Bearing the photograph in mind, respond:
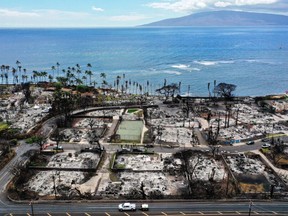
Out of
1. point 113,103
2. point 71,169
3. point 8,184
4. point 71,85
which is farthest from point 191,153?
point 71,85

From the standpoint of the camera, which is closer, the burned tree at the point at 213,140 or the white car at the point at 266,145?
the burned tree at the point at 213,140

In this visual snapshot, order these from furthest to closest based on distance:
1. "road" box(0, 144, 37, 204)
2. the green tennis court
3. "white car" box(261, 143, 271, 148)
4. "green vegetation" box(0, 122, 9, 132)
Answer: "green vegetation" box(0, 122, 9, 132), the green tennis court, "white car" box(261, 143, 271, 148), "road" box(0, 144, 37, 204)

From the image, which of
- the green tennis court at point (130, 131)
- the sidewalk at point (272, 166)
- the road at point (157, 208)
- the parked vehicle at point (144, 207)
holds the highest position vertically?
the green tennis court at point (130, 131)

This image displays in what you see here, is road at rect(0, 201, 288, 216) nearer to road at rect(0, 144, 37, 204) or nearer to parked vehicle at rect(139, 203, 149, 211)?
parked vehicle at rect(139, 203, 149, 211)

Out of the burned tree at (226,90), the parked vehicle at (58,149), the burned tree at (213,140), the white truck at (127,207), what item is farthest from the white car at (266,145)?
the parked vehicle at (58,149)

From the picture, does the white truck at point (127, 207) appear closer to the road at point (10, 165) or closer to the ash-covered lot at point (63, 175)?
the ash-covered lot at point (63, 175)

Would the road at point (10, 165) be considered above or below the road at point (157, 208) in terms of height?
above

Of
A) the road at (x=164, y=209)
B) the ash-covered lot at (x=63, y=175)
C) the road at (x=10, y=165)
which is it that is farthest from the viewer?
the ash-covered lot at (x=63, y=175)

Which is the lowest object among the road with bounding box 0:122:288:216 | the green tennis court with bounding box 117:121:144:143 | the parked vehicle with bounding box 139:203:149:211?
the road with bounding box 0:122:288:216

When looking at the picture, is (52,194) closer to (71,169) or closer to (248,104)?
(71,169)

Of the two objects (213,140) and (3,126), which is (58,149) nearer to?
(3,126)

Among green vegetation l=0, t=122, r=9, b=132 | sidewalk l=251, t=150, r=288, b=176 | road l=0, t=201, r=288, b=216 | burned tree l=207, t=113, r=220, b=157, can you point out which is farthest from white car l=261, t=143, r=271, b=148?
green vegetation l=0, t=122, r=9, b=132
